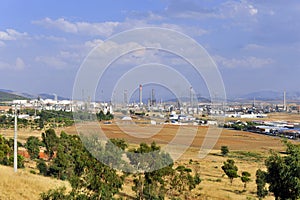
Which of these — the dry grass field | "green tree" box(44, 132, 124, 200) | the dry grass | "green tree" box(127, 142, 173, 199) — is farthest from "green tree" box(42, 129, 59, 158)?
"green tree" box(127, 142, 173, 199)

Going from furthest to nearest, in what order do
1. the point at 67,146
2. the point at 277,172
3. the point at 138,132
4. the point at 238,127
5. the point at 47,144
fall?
the point at 238,127 < the point at 138,132 < the point at 47,144 < the point at 67,146 < the point at 277,172

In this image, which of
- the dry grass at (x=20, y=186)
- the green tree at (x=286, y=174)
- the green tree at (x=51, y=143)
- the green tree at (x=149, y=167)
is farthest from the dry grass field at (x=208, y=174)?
the green tree at (x=286, y=174)

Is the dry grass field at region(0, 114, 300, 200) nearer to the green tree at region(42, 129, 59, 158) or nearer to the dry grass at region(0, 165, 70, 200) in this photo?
the dry grass at region(0, 165, 70, 200)

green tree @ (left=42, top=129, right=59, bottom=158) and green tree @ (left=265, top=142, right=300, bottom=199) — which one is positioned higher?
green tree @ (left=265, top=142, right=300, bottom=199)

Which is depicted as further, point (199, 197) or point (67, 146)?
point (67, 146)

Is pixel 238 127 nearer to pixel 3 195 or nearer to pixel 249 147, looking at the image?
pixel 249 147

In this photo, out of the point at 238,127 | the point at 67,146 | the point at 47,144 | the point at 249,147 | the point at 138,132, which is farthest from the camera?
the point at 238,127

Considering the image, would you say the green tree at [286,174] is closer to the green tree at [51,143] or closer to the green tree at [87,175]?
the green tree at [87,175]

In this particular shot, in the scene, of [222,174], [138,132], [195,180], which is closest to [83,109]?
[138,132]

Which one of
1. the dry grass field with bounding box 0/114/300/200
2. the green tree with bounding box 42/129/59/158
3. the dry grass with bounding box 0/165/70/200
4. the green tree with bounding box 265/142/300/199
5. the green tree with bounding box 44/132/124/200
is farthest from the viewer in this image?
the green tree with bounding box 42/129/59/158
